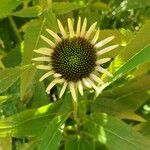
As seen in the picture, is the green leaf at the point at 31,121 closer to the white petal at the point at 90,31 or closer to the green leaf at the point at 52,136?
the green leaf at the point at 52,136

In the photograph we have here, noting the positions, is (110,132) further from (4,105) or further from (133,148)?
(4,105)

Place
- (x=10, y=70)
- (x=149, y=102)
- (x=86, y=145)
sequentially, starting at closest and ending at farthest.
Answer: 1. (x=10, y=70)
2. (x=86, y=145)
3. (x=149, y=102)

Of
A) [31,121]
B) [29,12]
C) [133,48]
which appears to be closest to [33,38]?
[29,12]

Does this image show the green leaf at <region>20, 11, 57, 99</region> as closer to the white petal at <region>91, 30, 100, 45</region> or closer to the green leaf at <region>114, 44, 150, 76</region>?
the white petal at <region>91, 30, 100, 45</region>

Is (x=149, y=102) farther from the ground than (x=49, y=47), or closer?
closer

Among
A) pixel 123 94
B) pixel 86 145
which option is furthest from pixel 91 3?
pixel 86 145
